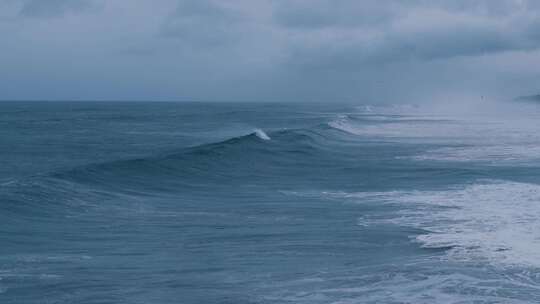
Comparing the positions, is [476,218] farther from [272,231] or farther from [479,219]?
[272,231]

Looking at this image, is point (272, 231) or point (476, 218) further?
point (476, 218)

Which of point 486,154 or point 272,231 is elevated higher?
point 486,154

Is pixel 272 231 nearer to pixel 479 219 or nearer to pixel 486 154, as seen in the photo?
pixel 479 219

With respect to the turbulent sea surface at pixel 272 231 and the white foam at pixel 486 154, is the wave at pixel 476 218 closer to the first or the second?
the turbulent sea surface at pixel 272 231

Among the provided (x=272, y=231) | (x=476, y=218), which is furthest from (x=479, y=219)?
(x=272, y=231)

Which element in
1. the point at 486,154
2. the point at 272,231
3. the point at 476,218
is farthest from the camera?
the point at 486,154

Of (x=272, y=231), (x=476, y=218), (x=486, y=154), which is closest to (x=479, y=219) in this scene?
(x=476, y=218)

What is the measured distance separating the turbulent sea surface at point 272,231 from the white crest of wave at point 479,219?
1.7 inches

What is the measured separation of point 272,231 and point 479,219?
4.99 m

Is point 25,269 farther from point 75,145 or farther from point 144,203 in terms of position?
point 75,145

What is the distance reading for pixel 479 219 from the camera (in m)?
18.2

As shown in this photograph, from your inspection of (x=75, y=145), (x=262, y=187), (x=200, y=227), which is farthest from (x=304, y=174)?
(x=75, y=145)

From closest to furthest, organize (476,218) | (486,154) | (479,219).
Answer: (479,219) → (476,218) → (486,154)

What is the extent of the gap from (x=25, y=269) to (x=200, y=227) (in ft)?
16.4
